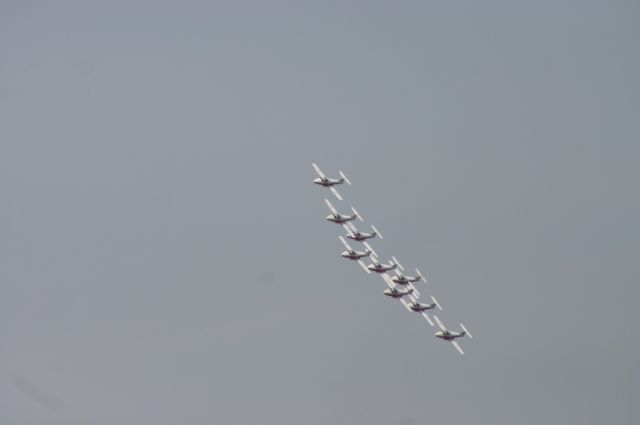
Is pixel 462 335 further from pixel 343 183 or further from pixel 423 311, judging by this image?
pixel 343 183

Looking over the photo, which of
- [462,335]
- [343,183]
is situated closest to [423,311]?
[462,335]

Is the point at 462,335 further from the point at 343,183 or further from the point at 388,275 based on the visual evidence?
the point at 343,183

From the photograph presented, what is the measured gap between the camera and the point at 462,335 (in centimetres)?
13350

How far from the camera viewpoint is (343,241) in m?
136

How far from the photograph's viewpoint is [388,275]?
13788cm

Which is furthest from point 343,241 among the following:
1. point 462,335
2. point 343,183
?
point 462,335

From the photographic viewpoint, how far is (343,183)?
135m

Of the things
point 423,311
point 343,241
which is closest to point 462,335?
point 423,311

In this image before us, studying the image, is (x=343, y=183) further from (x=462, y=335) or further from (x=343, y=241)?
(x=462, y=335)

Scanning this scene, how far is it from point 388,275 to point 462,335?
432 inches

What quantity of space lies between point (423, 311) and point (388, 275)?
6.10m

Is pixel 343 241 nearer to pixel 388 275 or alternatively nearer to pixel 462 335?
pixel 388 275

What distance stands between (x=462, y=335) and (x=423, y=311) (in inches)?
198

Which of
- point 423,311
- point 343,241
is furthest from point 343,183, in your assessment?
point 423,311
